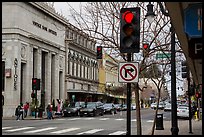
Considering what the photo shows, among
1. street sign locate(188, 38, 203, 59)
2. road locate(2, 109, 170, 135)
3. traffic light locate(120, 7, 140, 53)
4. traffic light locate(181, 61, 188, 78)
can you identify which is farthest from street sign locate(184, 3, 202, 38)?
road locate(2, 109, 170, 135)

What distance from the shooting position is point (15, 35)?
162 ft

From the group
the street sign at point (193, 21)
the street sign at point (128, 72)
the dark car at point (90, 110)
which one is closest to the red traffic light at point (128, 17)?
the street sign at point (128, 72)

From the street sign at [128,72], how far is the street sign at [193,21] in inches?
122

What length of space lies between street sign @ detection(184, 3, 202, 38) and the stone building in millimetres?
30498

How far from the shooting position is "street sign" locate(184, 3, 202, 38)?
6.88 metres

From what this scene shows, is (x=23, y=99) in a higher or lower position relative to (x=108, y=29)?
lower

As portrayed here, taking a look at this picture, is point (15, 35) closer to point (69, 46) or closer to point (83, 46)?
point (69, 46)

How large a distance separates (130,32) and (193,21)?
8.35 feet

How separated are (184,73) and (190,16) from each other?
1208 centimetres

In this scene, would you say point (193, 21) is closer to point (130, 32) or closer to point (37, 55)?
point (130, 32)

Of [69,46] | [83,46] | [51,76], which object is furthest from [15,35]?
[83,46]

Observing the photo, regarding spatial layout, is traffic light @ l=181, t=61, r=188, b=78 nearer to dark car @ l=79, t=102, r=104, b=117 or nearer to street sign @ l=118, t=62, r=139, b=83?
street sign @ l=118, t=62, r=139, b=83

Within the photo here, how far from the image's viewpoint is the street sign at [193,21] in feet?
22.6

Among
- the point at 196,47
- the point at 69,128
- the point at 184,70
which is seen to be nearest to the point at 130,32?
the point at 196,47
